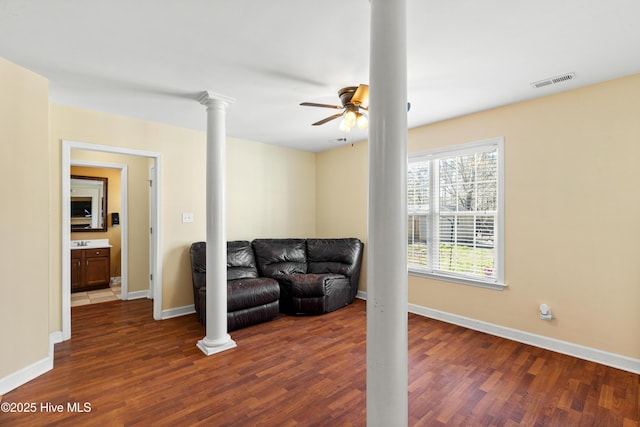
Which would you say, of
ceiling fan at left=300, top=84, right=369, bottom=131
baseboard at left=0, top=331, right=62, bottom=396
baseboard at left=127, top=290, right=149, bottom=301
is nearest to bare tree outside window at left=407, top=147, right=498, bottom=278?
ceiling fan at left=300, top=84, right=369, bottom=131

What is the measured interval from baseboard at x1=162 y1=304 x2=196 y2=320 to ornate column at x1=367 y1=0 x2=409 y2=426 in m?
3.45

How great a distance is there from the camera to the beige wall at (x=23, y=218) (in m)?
2.39

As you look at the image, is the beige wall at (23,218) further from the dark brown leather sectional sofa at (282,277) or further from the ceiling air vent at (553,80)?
the ceiling air vent at (553,80)

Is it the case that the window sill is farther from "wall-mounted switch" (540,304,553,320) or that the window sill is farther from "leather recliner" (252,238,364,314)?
"leather recliner" (252,238,364,314)

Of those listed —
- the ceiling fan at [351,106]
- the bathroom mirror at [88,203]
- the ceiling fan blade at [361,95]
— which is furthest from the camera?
the bathroom mirror at [88,203]

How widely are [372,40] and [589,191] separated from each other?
109 inches

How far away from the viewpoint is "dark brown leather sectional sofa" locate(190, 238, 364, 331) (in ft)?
12.0

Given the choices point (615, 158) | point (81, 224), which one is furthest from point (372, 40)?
point (81, 224)

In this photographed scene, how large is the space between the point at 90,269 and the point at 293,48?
543cm

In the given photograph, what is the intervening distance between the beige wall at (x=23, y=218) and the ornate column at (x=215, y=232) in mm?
1392

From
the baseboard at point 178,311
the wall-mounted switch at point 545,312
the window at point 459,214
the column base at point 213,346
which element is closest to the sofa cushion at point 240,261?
the baseboard at point 178,311

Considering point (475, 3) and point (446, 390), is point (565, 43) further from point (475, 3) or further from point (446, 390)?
point (446, 390)

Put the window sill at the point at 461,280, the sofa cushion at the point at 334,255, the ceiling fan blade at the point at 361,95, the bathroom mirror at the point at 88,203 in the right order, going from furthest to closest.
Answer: the bathroom mirror at the point at 88,203 < the sofa cushion at the point at 334,255 < the window sill at the point at 461,280 < the ceiling fan blade at the point at 361,95

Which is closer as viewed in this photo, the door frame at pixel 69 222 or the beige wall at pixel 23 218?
the beige wall at pixel 23 218
